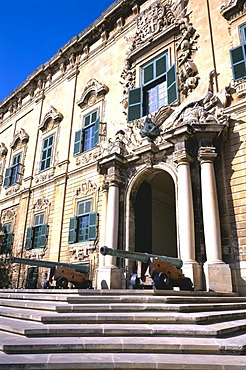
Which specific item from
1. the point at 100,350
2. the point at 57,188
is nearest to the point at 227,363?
the point at 100,350

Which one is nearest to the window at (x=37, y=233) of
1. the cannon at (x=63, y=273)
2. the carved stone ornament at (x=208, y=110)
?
the cannon at (x=63, y=273)

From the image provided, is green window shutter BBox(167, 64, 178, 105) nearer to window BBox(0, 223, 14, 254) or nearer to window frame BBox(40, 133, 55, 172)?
window frame BBox(40, 133, 55, 172)

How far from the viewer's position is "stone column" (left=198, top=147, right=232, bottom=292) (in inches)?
292

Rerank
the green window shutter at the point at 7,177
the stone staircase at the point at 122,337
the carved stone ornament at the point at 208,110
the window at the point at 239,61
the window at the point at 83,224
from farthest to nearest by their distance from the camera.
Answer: the green window shutter at the point at 7,177 → the window at the point at 83,224 → the window at the point at 239,61 → the carved stone ornament at the point at 208,110 → the stone staircase at the point at 122,337

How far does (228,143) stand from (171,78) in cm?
371

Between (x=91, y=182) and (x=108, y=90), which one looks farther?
(x=108, y=90)

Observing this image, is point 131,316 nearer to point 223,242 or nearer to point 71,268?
point 223,242

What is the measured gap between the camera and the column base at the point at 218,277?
7.34 meters

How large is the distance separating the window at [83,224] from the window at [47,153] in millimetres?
4201

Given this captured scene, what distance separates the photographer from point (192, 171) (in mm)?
9070

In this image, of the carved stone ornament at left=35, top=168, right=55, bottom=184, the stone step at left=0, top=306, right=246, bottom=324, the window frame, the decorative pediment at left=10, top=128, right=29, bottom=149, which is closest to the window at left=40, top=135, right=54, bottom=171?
the window frame

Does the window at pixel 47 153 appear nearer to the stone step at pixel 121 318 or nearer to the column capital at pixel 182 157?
the column capital at pixel 182 157

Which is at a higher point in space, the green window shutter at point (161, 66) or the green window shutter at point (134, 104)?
the green window shutter at point (161, 66)

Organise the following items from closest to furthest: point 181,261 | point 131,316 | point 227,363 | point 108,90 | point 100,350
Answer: point 227,363 → point 100,350 → point 131,316 → point 181,261 → point 108,90
